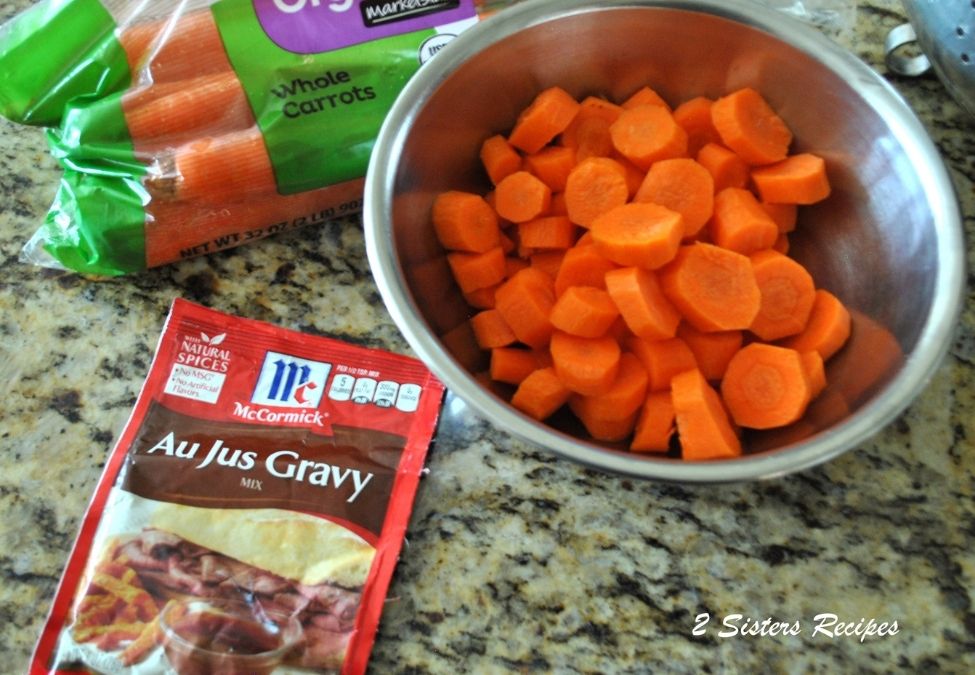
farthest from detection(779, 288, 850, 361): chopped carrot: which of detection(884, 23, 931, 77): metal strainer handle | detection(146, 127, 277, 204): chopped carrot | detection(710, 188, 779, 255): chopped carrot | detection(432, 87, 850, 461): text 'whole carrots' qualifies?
detection(146, 127, 277, 204): chopped carrot

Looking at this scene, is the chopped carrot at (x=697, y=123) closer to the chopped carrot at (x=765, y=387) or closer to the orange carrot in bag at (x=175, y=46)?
the chopped carrot at (x=765, y=387)

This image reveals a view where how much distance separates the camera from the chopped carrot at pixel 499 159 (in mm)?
1137

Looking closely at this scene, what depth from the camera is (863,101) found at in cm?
103

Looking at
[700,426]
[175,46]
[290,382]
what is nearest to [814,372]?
[700,426]

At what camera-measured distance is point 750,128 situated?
110cm

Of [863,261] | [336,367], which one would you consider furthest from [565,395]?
[863,261]

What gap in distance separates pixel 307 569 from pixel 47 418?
0.44 m

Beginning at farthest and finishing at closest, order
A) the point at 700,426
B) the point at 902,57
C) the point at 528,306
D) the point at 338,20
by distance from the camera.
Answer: the point at 902,57, the point at 338,20, the point at 528,306, the point at 700,426

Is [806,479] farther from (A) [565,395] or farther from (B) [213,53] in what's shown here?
(B) [213,53]

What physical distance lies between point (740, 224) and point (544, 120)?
310 millimetres

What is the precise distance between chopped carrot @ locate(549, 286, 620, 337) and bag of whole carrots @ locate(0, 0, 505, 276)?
40 cm

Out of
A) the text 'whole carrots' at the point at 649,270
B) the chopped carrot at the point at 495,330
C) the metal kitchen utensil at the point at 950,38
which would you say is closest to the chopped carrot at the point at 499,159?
the text 'whole carrots' at the point at 649,270

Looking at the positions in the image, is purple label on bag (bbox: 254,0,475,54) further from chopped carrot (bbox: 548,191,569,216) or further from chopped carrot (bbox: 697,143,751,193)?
chopped carrot (bbox: 697,143,751,193)

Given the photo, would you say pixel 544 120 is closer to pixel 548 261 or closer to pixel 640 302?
pixel 548 261
